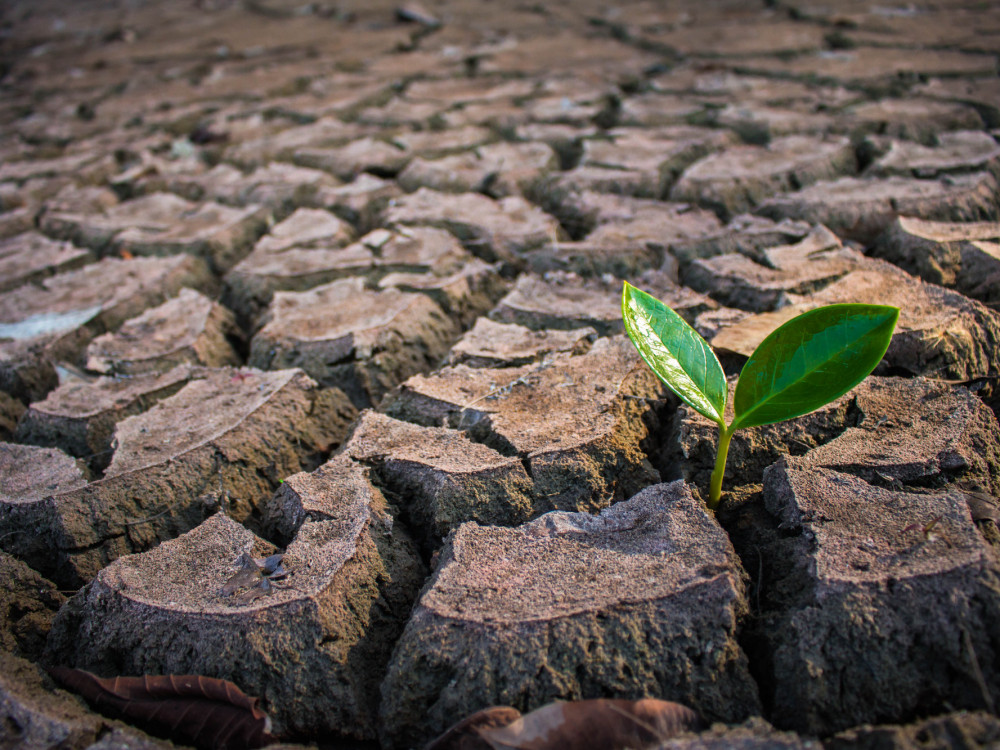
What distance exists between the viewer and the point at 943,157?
6.86 ft

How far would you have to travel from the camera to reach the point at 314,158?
8.64 ft

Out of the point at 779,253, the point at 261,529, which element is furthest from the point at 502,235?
the point at 261,529

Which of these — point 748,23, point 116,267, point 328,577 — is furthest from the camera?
point 748,23

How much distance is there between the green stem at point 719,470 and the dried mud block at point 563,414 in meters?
0.13

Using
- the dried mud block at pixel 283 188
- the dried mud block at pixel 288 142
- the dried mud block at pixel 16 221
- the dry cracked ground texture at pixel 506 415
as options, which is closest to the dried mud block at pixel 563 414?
the dry cracked ground texture at pixel 506 415

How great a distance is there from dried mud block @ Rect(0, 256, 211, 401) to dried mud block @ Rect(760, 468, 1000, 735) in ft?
5.58

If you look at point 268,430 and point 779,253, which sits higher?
point 779,253

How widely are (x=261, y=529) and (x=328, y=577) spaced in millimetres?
310

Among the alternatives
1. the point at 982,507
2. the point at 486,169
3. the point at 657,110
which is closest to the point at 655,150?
the point at 657,110

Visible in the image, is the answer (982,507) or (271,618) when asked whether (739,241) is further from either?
(271,618)

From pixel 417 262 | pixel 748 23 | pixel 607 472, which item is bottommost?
pixel 607 472

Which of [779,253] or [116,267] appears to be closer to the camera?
[779,253]

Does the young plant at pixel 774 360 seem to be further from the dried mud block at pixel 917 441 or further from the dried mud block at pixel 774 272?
the dried mud block at pixel 774 272

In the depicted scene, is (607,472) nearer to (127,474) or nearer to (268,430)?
(268,430)
